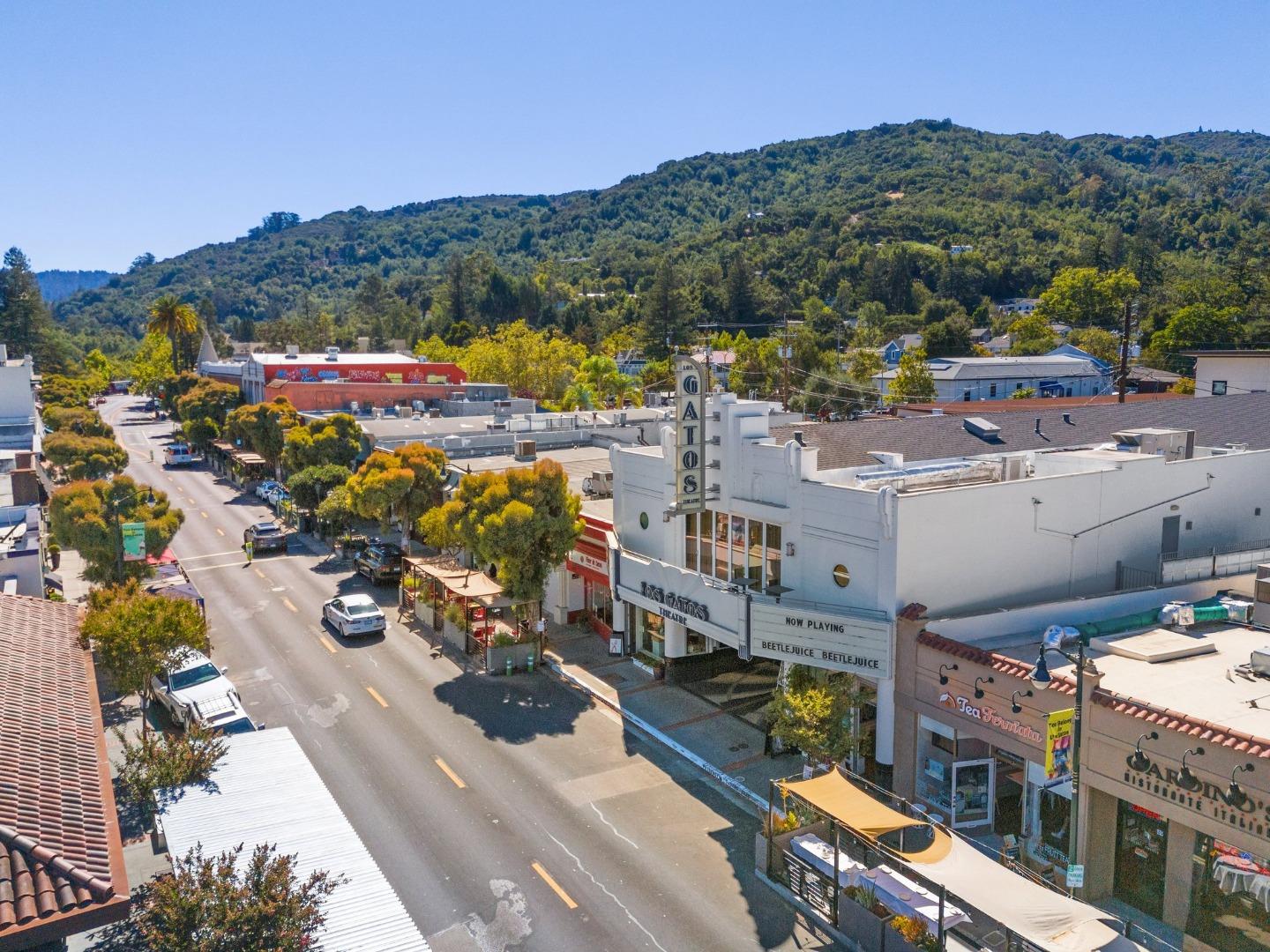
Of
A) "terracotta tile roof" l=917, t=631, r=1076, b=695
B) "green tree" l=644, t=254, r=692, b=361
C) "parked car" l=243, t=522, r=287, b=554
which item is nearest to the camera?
"terracotta tile roof" l=917, t=631, r=1076, b=695

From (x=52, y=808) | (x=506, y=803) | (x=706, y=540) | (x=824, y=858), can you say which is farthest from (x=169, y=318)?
(x=52, y=808)

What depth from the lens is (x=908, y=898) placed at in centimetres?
1590

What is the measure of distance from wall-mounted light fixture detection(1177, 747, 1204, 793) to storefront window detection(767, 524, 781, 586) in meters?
10.9

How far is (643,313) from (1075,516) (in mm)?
117147

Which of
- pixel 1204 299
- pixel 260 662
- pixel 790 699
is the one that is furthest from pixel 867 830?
pixel 1204 299

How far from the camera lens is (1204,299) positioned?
11394 centimetres

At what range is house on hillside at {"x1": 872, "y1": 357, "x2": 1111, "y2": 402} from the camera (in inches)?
3351

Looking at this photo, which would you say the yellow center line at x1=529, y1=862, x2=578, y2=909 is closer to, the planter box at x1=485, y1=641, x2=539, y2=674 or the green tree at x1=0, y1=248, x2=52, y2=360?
the planter box at x1=485, y1=641, x2=539, y2=674

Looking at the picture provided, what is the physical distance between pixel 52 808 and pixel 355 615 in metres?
24.1

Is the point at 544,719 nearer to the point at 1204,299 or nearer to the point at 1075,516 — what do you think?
the point at 1075,516

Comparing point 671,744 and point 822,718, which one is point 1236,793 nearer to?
point 822,718

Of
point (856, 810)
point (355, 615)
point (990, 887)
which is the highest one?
point (856, 810)

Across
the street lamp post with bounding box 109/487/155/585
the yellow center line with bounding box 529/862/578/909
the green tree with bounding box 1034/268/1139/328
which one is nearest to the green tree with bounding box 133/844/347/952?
the yellow center line with bounding box 529/862/578/909

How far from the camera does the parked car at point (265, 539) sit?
157 feet
